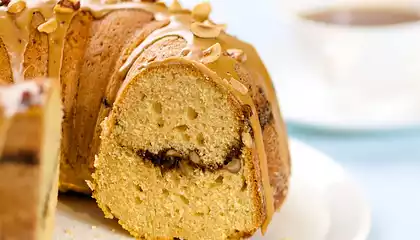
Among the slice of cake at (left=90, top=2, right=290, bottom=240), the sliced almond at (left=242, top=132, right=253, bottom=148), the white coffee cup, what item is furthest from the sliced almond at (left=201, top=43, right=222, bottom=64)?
the white coffee cup

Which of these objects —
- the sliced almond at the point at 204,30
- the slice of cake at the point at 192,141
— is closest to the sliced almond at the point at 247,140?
the slice of cake at the point at 192,141

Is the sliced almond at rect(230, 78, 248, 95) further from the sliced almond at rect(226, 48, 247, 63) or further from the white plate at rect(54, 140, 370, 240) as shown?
the white plate at rect(54, 140, 370, 240)

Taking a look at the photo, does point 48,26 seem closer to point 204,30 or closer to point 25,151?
point 204,30

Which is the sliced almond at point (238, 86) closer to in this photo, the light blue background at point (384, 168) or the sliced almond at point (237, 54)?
the sliced almond at point (237, 54)

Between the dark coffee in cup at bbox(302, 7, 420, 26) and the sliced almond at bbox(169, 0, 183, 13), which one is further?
the dark coffee in cup at bbox(302, 7, 420, 26)

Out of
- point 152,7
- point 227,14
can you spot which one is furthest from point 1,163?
point 227,14

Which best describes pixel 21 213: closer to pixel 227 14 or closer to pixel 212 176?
pixel 212 176

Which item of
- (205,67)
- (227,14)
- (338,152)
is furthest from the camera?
(227,14)
